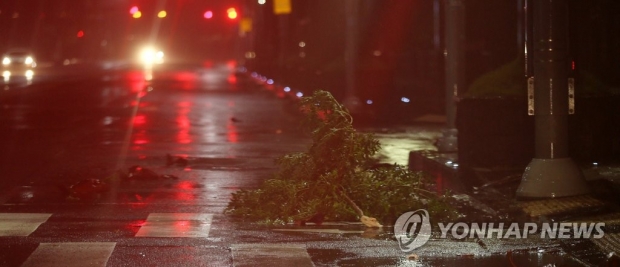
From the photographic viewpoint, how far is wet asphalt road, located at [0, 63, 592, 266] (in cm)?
818

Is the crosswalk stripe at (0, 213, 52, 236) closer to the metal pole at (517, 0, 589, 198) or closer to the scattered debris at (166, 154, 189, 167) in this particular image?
the scattered debris at (166, 154, 189, 167)

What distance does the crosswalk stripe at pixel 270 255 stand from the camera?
26.0 feet

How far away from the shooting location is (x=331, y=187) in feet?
33.8

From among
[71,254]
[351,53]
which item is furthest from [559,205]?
[351,53]

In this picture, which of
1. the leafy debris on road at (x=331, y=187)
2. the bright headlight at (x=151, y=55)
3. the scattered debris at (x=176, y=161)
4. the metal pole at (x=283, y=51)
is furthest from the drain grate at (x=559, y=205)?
the bright headlight at (x=151, y=55)

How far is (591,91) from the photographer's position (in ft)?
42.6

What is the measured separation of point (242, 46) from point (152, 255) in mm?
86781

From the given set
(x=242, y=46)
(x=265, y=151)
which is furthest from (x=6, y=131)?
(x=242, y=46)

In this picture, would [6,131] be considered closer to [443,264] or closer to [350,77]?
[350,77]

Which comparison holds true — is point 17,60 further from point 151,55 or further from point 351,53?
point 351,53

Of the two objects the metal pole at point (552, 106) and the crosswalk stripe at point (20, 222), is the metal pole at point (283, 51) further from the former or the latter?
the crosswalk stripe at point (20, 222)

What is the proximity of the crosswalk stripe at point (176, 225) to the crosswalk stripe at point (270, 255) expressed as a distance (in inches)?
30.4

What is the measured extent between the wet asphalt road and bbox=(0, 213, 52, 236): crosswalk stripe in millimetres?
10

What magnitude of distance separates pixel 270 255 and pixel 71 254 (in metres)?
1.59
